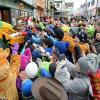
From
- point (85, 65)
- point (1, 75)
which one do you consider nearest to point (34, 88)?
point (1, 75)

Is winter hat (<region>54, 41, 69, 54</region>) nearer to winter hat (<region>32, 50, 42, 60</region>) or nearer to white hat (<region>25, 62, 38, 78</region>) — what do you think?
winter hat (<region>32, 50, 42, 60</region>)

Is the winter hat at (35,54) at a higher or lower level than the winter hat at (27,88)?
higher

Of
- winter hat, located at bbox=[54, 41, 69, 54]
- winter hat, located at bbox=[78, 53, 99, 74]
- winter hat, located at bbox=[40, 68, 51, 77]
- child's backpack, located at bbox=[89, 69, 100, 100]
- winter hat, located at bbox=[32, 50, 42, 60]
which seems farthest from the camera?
winter hat, located at bbox=[54, 41, 69, 54]

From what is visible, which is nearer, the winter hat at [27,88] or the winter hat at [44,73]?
the winter hat at [27,88]

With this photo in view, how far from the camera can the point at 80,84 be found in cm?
333

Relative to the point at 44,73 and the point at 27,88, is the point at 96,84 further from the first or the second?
the point at 27,88

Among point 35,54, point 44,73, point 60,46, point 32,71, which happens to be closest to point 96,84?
point 44,73

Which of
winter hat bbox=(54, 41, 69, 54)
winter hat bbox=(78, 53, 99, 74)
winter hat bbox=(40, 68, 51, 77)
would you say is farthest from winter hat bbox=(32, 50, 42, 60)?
winter hat bbox=(78, 53, 99, 74)

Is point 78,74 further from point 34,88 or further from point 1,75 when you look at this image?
point 1,75

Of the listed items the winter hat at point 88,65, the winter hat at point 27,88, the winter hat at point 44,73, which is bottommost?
the winter hat at point 27,88

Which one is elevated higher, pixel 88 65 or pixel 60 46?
pixel 88 65

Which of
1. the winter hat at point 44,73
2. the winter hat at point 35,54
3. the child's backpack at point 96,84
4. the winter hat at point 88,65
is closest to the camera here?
the winter hat at point 88,65

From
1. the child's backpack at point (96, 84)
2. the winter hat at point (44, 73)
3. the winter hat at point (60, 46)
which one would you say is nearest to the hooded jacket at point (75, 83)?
the child's backpack at point (96, 84)

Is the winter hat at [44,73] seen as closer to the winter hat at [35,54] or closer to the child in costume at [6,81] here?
the child in costume at [6,81]
